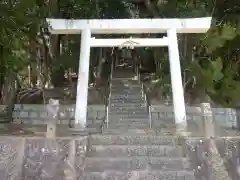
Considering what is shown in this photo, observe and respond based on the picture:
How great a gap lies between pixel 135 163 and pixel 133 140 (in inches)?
22.5

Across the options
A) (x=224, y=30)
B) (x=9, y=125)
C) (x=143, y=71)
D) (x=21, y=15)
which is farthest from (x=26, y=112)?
(x=224, y=30)

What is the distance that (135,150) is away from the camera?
18.3 feet

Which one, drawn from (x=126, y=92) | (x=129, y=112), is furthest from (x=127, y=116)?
(x=126, y=92)

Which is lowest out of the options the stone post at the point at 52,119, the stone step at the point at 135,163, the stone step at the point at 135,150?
the stone step at the point at 135,163

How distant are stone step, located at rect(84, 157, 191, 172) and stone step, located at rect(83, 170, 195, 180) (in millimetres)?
102

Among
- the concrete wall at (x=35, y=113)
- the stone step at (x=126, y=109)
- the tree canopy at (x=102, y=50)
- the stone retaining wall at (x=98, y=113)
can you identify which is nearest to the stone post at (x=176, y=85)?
the tree canopy at (x=102, y=50)

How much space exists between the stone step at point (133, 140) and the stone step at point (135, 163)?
1.34 ft

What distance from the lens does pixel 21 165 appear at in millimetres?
5176

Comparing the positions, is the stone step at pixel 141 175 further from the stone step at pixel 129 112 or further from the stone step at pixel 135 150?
the stone step at pixel 129 112

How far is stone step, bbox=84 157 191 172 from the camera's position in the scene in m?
5.19

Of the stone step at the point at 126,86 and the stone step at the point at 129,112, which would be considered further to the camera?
the stone step at the point at 126,86

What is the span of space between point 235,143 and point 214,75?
326 centimetres

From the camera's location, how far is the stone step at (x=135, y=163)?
17.0 ft

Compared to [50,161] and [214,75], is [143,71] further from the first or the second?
[50,161]
